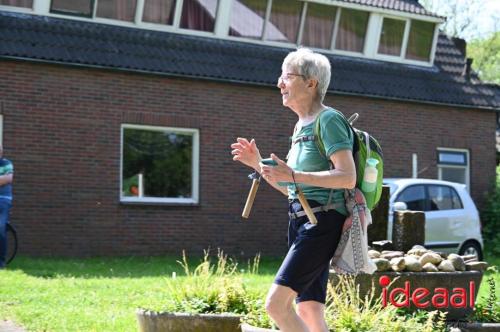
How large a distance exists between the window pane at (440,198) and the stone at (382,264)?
29.4 feet

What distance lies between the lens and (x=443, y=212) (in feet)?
54.5

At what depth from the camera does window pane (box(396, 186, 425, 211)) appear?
52.7 ft

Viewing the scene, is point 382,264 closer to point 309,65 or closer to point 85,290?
point 309,65

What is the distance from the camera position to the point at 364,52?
21.0m

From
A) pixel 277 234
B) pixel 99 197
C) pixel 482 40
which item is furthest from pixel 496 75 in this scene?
pixel 99 197

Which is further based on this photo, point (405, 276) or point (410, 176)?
point (410, 176)

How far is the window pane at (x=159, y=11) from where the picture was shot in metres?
18.0

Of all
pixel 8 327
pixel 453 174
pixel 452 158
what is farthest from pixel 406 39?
pixel 8 327

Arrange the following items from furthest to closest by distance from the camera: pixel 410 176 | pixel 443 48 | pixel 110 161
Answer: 1. pixel 443 48
2. pixel 410 176
3. pixel 110 161

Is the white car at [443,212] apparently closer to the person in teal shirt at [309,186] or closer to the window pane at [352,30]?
the window pane at [352,30]

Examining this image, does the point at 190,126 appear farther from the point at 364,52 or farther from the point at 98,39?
the point at 364,52

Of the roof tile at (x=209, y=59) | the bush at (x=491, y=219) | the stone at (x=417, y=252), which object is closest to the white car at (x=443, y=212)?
the roof tile at (x=209, y=59)

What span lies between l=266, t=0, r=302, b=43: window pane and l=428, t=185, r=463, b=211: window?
16.7 ft

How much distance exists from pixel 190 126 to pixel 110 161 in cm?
178
